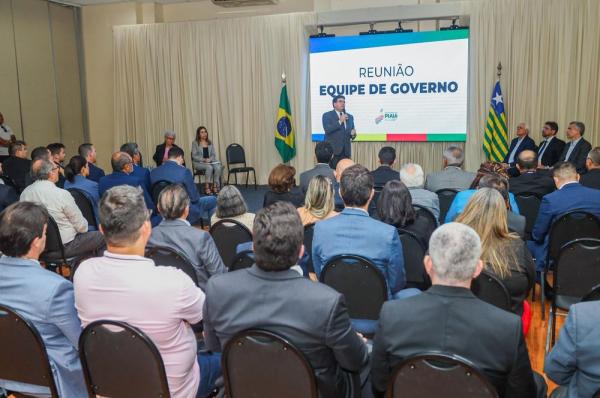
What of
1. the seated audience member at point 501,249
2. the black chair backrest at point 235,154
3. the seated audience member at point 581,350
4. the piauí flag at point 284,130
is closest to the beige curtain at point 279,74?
the piauí flag at point 284,130

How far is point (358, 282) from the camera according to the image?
2812 millimetres

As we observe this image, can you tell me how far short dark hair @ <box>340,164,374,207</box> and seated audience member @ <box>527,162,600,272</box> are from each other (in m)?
1.70

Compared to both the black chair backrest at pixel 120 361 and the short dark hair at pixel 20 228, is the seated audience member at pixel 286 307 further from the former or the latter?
the short dark hair at pixel 20 228

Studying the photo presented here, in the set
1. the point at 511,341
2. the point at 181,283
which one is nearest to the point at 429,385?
the point at 511,341

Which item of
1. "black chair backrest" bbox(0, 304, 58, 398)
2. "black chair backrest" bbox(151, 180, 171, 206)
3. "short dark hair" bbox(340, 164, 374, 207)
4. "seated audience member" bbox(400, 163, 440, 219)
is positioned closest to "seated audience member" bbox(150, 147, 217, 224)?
"black chair backrest" bbox(151, 180, 171, 206)

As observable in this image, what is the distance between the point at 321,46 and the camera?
9852mm

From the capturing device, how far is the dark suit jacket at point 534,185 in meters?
5.05

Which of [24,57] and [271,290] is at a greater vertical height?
[24,57]

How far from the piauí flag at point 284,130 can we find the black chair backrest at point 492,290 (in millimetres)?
8054

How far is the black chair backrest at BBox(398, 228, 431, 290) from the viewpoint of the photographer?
11.3 ft

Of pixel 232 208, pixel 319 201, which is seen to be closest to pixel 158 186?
pixel 232 208

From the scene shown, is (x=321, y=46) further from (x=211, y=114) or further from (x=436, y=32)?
(x=211, y=114)

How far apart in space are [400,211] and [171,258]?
61.8 inches

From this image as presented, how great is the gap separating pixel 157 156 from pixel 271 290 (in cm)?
876
